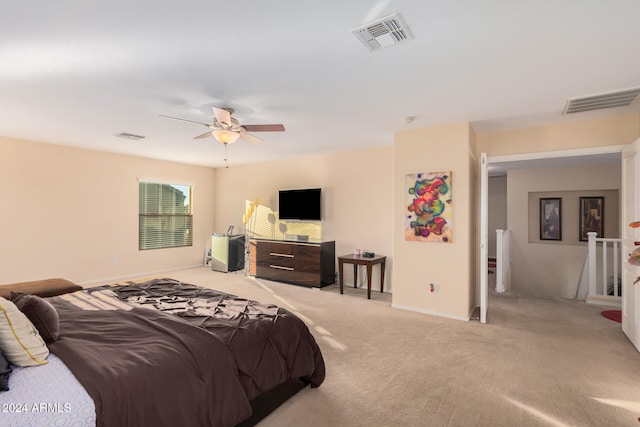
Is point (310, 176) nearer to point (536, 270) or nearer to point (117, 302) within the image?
point (117, 302)

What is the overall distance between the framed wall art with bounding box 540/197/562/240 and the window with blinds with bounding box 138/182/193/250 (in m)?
7.93

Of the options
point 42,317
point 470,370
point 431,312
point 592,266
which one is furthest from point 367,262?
point 42,317

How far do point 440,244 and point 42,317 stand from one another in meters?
3.92

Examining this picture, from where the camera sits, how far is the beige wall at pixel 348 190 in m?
5.57

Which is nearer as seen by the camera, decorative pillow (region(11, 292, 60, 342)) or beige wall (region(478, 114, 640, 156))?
decorative pillow (region(11, 292, 60, 342))

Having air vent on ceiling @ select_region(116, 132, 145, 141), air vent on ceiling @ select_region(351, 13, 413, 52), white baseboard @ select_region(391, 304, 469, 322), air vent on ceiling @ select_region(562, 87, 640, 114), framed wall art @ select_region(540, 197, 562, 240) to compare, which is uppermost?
air vent on ceiling @ select_region(351, 13, 413, 52)

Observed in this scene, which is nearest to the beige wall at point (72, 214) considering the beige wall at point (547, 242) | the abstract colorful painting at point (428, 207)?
the abstract colorful painting at point (428, 207)

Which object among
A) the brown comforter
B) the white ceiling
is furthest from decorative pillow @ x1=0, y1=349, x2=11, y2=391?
the white ceiling

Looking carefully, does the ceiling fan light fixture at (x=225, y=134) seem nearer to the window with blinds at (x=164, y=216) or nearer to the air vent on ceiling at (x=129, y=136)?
the air vent on ceiling at (x=129, y=136)

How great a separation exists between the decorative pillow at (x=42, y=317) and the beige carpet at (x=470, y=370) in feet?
A: 4.36

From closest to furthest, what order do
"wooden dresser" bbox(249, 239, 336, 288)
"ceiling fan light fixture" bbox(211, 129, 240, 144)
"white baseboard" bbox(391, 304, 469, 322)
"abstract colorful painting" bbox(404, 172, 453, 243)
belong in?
"ceiling fan light fixture" bbox(211, 129, 240, 144)
"white baseboard" bbox(391, 304, 469, 322)
"abstract colorful painting" bbox(404, 172, 453, 243)
"wooden dresser" bbox(249, 239, 336, 288)

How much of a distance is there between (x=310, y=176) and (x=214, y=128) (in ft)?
10.5

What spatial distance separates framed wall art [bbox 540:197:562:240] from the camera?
713cm

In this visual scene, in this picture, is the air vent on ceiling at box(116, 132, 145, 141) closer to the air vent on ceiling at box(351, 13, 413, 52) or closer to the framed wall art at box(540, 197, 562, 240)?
the air vent on ceiling at box(351, 13, 413, 52)
